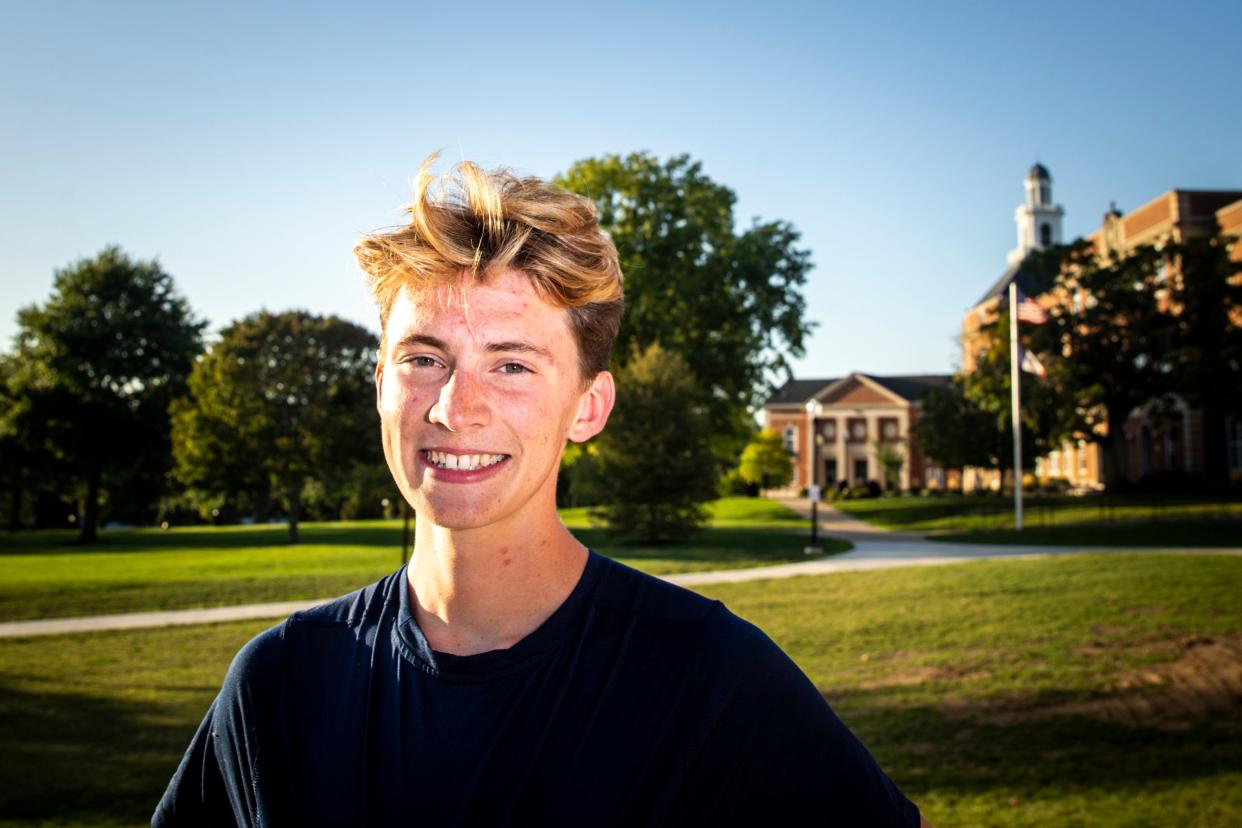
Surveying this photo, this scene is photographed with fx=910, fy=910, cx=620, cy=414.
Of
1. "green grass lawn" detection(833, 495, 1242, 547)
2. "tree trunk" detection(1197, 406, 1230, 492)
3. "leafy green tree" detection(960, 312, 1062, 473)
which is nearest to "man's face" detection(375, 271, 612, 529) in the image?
"green grass lawn" detection(833, 495, 1242, 547)

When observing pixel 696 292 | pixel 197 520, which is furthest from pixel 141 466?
pixel 696 292

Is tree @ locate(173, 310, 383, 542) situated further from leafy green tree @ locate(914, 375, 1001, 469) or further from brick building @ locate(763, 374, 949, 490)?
brick building @ locate(763, 374, 949, 490)

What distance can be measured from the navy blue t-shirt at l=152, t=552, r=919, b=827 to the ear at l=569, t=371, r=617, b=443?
0.38m

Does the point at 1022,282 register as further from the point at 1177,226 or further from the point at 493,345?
the point at 493,345

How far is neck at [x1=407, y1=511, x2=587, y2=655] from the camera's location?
179 centimetres

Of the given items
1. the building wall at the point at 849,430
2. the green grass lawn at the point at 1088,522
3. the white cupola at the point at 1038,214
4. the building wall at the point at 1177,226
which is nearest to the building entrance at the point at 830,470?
the building wall at the point at 849,430

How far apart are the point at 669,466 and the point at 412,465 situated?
2418 centimetres

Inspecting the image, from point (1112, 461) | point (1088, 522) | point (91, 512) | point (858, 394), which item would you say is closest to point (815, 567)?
point (1088, 522)

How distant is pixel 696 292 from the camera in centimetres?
3050

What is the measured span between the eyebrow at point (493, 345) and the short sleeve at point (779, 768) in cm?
71

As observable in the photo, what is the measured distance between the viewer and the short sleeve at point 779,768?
157 centimetres

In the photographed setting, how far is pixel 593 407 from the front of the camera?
2045mm

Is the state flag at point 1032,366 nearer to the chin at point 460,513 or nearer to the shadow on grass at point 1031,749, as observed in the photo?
the shadow on grass at point 1031,749

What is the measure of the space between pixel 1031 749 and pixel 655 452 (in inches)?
743
